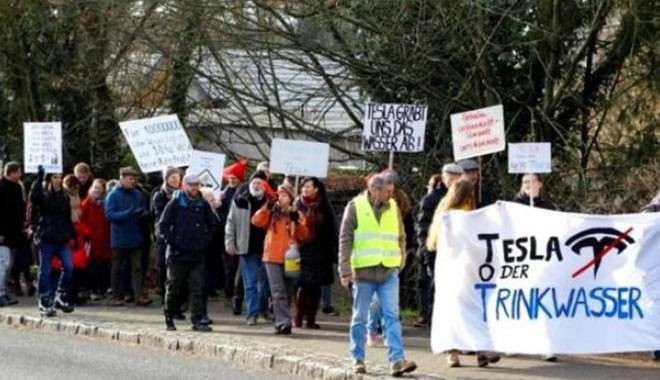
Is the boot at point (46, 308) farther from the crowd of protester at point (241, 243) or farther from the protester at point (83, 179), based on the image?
the protester at point (83, 179)

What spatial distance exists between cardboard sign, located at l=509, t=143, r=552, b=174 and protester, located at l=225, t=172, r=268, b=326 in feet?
9.22

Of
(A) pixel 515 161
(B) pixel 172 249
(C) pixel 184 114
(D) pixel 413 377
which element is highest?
(C) pixel 184 114

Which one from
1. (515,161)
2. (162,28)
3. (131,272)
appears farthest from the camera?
(162,28)

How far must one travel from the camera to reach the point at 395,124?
16875mm

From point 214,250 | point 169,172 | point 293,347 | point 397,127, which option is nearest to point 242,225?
point 169,172

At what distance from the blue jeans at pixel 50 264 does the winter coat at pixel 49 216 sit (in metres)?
0.12

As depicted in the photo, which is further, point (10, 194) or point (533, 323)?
point (10, 194)

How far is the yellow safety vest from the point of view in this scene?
1230cm

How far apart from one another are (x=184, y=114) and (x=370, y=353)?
Answer: 10262mm

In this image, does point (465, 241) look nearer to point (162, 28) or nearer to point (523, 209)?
point (523, 209)

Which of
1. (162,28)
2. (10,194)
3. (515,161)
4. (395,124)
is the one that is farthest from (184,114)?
(515,161)

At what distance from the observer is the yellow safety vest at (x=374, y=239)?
12.3 meters

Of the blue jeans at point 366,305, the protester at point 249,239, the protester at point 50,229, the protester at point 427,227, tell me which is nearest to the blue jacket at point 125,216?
the protester at point 50,229

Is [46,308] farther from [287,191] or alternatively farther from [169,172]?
[287,191]
